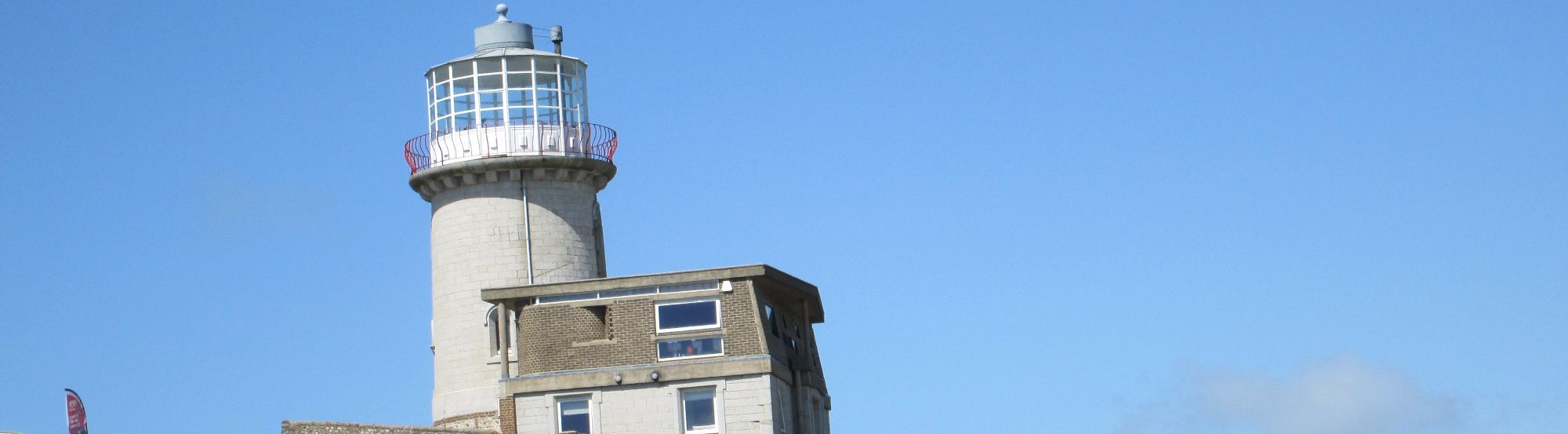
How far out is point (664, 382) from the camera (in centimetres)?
6100

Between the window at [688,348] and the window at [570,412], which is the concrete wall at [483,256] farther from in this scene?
the window at [688,348]

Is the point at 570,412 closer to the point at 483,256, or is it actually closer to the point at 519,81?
the point at 483,256

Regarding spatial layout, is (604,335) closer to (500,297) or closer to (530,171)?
(500,297)

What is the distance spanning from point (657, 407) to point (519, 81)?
12.6 m

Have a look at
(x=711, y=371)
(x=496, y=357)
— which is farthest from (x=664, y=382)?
(x=496, y=357)

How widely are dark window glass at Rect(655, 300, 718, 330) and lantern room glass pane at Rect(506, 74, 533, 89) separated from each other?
34.5ft

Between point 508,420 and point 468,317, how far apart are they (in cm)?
563

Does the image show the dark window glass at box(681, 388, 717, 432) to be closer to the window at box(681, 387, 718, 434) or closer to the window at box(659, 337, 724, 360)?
the window at box(681, 387, 718, 434)

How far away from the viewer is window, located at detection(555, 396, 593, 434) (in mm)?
61312

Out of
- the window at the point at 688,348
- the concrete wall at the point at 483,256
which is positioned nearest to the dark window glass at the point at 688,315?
the window at the point at 688,348

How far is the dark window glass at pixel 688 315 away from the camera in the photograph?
6156 cm

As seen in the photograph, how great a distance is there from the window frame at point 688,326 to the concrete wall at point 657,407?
1.27m

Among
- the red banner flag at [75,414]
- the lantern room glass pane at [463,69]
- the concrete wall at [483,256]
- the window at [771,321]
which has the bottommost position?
the red banner flag at [75,414]

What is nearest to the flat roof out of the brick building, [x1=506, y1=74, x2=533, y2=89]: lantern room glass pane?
the brick building
